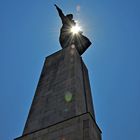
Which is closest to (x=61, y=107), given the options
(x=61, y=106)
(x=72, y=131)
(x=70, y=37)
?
(x=61, y=106)

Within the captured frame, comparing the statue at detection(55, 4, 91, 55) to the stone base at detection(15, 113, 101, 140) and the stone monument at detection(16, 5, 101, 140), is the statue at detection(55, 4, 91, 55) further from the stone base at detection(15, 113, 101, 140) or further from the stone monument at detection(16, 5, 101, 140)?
the stone base at detection(15, 113, 101, 140)

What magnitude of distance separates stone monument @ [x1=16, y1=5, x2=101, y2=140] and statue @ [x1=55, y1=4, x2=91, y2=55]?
2.64m

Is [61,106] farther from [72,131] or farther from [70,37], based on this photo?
[70,37]

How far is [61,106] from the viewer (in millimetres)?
10844

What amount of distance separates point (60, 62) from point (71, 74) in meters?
2.12

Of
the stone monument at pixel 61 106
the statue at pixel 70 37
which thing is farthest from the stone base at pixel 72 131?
the statue at pixel 70 37

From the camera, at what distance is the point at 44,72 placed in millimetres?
14812

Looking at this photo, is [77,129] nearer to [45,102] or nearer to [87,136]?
[87,136]

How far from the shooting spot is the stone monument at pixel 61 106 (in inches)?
361

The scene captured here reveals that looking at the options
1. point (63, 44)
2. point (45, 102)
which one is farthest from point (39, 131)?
point (63, 44)

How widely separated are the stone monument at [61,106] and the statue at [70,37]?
8.67ft

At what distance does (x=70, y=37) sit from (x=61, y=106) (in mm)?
9253

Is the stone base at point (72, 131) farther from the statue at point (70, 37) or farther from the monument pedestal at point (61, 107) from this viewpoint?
the statue at point (70, 37)

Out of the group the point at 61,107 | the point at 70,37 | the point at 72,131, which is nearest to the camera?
the point at 72,131
